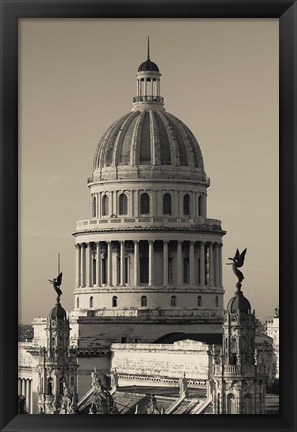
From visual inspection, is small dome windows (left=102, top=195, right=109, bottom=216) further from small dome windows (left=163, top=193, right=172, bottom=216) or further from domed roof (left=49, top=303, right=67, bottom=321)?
domed roof (left=49, top=303, right=67, bottom=321)

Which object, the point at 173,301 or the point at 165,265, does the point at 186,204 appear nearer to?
the point at 165,265

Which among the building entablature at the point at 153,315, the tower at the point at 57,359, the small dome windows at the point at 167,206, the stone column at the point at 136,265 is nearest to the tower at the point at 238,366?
the tower at the point at 57,359

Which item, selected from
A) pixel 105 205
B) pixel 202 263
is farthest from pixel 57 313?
pixel 105 205

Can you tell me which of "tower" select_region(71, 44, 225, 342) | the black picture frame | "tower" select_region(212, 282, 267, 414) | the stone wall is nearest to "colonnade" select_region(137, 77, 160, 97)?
"tower" select_region(71, 44, 225, 342)
